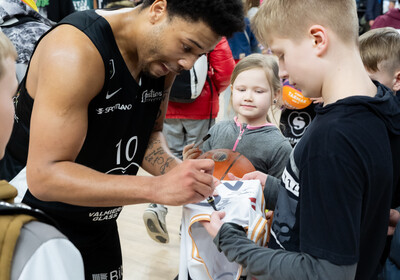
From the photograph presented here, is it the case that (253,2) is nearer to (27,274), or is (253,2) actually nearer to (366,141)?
(366,141)

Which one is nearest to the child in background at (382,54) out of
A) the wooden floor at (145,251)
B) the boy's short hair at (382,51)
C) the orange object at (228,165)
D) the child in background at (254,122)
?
the boy's short hair at (382,51)

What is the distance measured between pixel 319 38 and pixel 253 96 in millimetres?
1239

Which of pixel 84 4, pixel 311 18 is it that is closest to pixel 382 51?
pixel 311 18

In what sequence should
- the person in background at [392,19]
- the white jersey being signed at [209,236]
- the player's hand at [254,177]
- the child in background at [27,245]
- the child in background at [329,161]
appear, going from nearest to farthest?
the child in background at [27,245] < the child in background at [329,161] < the white jersey being signed at [209,236] < the player's hand at [254,177] < the person in background at [392,19]

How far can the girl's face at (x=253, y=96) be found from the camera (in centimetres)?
231

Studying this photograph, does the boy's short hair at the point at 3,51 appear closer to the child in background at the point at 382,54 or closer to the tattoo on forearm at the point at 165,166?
the tattoo on forearm at the point at 165,166

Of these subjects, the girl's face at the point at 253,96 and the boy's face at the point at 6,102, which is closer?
the boy's face at the point at 6,102

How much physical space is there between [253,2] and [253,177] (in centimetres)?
340

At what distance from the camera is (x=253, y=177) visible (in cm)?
170

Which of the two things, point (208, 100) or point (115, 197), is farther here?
point (208, 100)

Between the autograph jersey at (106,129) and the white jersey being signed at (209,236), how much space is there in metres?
0.35

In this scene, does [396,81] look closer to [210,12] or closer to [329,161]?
[210,12]

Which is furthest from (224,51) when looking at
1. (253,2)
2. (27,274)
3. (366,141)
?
(27,274)

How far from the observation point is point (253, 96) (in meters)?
2.31
